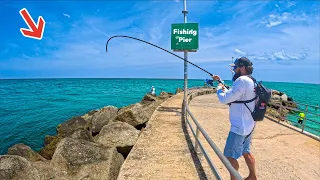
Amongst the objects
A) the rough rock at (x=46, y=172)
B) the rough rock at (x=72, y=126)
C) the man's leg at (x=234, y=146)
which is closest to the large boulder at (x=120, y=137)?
the rough rock at (x=46, y=172)

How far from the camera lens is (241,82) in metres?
2.82

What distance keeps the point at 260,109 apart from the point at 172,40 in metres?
7.81

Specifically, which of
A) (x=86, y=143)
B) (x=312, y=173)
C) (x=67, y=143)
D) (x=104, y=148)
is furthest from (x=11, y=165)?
(x=312, y=173)

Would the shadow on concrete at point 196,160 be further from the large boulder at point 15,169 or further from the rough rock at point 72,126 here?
the rough rock at point 72,126

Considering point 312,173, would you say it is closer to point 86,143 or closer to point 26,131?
point 86,143

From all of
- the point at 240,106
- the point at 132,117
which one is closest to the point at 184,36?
the point at 132,117

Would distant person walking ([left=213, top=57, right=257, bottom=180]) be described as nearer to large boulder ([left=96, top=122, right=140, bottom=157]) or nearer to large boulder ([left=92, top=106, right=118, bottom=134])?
large boulder ([left=96, top=122, right=140, bottom=157])

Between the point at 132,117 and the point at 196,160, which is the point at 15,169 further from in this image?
the point at 132,117

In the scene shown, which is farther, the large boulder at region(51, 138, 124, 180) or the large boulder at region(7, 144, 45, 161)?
the large boulder at region(7, 144, 45, 161)

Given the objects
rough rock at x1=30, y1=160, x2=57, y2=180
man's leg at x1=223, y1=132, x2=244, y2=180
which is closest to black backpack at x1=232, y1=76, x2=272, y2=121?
man's leg at x1=223, y1=132, x2=244, y2=180

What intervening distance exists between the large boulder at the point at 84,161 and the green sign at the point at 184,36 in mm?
6312

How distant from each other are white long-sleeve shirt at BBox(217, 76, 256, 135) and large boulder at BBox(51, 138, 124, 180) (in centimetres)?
286

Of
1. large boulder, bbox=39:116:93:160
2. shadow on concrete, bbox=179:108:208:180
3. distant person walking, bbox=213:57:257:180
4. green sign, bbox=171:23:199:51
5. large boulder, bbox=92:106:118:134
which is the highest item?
green sign, bbox=171:23:199:51

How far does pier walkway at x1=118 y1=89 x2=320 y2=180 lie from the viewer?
4277 mm
